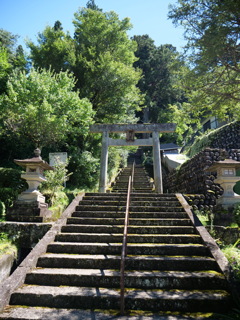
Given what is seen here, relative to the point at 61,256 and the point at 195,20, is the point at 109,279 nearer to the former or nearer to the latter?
the point at 61,256

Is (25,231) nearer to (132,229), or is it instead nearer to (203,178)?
(132,229)

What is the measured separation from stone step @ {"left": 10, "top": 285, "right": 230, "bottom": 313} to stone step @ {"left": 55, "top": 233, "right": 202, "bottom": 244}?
156 centimetres

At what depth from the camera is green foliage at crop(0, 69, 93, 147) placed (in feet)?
32.1

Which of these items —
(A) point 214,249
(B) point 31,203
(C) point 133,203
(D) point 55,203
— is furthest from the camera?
(D) point 55,203

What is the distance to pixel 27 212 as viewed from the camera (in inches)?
258

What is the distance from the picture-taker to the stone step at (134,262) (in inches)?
175

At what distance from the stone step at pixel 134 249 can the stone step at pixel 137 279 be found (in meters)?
0.71

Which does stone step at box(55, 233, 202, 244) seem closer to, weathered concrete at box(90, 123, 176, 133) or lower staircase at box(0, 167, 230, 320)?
lower staircase at box(0, 167, 230, 320)

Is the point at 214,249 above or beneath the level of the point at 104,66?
beneath

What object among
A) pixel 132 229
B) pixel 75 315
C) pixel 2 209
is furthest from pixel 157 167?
pixel 75 315

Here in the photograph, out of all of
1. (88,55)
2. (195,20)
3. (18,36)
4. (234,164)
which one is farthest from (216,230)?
(18,36)

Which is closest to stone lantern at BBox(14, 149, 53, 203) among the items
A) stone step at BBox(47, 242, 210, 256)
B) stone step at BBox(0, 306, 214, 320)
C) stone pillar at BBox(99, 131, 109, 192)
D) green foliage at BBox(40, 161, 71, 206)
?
green foliage at BBox(40, 161, 71, 206)

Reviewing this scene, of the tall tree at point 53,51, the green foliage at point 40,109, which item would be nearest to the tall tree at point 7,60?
the tall tree at point 53,51

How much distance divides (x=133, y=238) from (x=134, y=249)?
0.42 meters
